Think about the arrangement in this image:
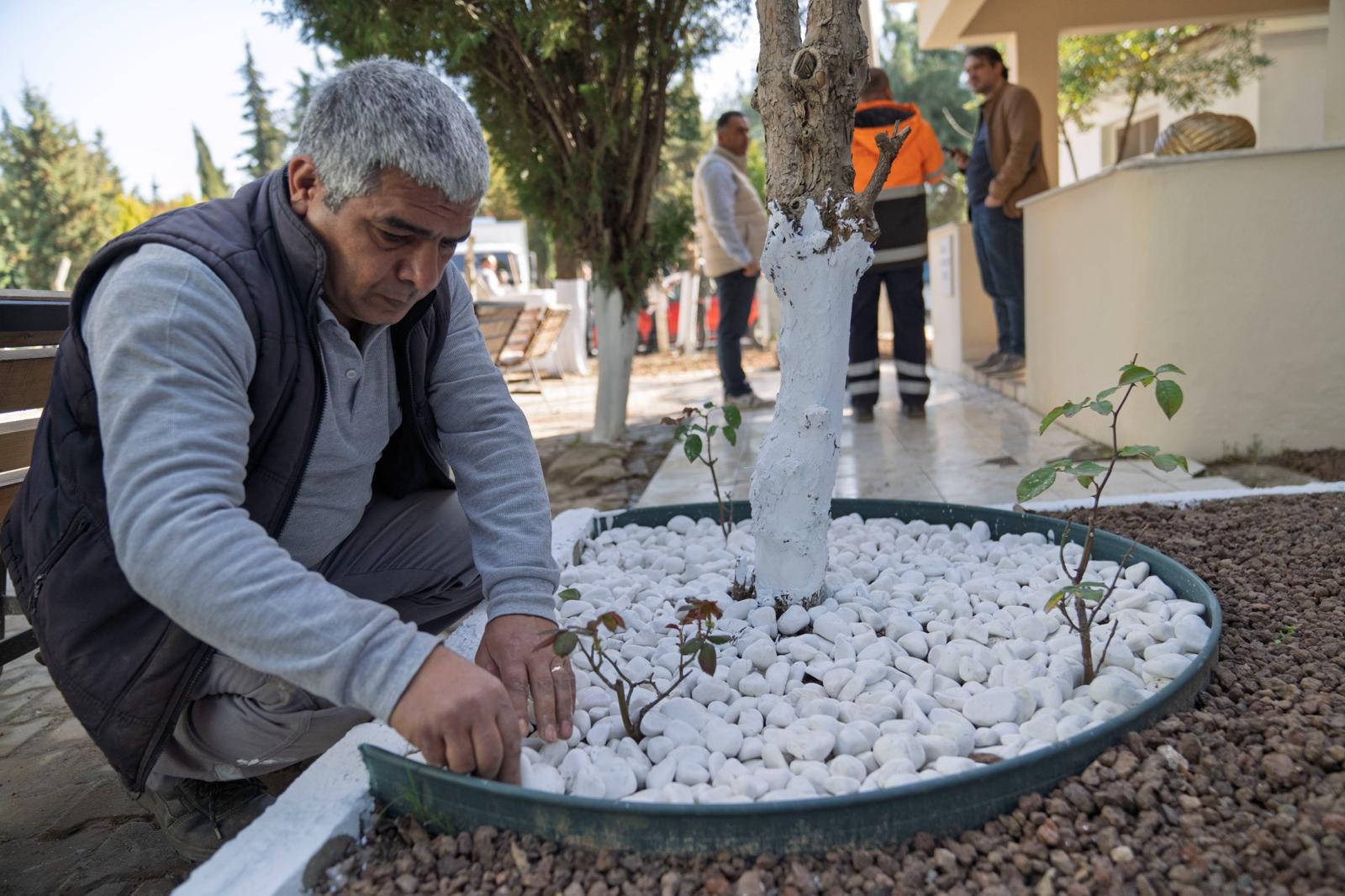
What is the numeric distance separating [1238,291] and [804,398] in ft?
8.63

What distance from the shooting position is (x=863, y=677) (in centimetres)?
168

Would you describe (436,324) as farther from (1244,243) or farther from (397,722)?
(1244,243)

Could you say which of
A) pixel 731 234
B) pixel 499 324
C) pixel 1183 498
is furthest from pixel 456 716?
pixel 499 324

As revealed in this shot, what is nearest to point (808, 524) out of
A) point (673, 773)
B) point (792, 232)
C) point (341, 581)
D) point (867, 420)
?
point (792, 232)

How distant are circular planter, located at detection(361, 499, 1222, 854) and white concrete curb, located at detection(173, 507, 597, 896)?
2.0 inches

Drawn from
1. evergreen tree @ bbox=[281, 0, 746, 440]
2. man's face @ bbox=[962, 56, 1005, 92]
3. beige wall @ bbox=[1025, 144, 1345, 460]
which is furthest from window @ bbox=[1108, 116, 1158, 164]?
beige wall @ bbox=[1025, 144, 1345, 460]

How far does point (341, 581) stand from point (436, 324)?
0.49 metres

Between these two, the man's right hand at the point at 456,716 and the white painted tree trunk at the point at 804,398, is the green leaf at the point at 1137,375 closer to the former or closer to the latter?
the white painted tree trunk at the point at 804,398

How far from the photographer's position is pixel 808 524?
2.02 metres

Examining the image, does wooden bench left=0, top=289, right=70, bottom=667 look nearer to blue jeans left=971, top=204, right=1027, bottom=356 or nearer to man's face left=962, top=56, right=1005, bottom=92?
man's face left=962, top=56, right=1005, bottom=92

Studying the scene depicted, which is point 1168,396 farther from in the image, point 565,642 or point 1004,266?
point 1004,266

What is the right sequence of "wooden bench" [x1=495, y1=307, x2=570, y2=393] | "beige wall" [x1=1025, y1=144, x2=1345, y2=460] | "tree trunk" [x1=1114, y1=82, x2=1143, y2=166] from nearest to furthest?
"beige wall" [x1=1025, y1=144, x2=1345, y2=460]
"wooden bench" [x1=495, y1=307, x2=570, y2=393]
"tree trunk" [x1=1114, y1=82, x2=1143, y2=166]

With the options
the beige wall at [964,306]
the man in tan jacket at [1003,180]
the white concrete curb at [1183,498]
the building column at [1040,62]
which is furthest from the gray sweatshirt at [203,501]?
the building column at [1040,62]

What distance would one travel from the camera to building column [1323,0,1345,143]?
16.8ft
